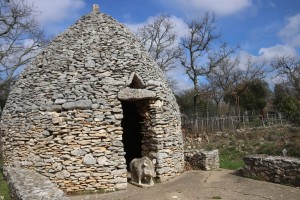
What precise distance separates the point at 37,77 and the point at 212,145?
10526mm

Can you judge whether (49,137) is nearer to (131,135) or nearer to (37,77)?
(37,77)

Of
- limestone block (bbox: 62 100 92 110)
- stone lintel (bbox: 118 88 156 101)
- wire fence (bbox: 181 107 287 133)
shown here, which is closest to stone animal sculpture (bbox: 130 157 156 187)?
stone lintel (bbox: 118 88 156 101)

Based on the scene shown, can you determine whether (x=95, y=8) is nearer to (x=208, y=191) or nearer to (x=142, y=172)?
(x=142, y=172)

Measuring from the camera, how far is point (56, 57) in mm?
8000

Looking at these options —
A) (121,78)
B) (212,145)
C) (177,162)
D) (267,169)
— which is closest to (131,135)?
(177,162)

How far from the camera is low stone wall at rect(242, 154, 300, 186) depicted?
7.09m

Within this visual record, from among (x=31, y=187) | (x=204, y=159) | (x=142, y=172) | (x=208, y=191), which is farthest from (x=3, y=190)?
(x=204, y=159)

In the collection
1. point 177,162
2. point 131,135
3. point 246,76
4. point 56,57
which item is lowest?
point 177,162

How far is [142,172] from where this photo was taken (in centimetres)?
755

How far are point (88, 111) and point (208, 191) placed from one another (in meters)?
3.47

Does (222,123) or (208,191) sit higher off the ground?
(222,123)

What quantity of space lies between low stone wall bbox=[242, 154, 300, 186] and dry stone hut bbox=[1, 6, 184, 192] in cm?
207

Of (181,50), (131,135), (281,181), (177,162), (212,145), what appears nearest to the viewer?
(281,181)

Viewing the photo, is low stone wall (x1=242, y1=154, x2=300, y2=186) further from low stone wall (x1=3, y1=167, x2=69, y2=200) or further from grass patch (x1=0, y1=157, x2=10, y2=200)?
grass patch (x1=0, y1=157, x2=10, y2=200)
